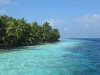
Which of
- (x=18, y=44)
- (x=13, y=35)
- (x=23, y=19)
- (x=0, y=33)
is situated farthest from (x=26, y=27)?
(x=0, y=33)

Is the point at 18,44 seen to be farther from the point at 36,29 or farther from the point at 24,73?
the point at 24,73

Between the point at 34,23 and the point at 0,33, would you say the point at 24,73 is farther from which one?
the point at 34,23

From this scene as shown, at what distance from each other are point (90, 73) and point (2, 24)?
21782mm

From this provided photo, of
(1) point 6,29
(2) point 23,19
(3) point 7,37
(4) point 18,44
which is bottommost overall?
(4) point 18,44

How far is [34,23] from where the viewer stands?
47.2 meters

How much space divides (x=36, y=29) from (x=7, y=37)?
19.5 meters

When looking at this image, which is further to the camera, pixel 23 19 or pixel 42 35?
pixel 42 35

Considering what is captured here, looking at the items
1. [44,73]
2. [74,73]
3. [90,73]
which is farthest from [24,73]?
[90,73]

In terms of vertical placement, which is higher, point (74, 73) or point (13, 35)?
point (13, 35)

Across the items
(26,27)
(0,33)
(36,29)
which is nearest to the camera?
(0,33)

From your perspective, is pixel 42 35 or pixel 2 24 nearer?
pixel 2 24

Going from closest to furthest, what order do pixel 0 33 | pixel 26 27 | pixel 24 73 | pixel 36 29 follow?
pixel 24 73
pixel 0 33
pixel 26 27
pixel 36 29

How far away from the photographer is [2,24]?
26062 millimetres

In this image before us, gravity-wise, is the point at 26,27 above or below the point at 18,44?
above
